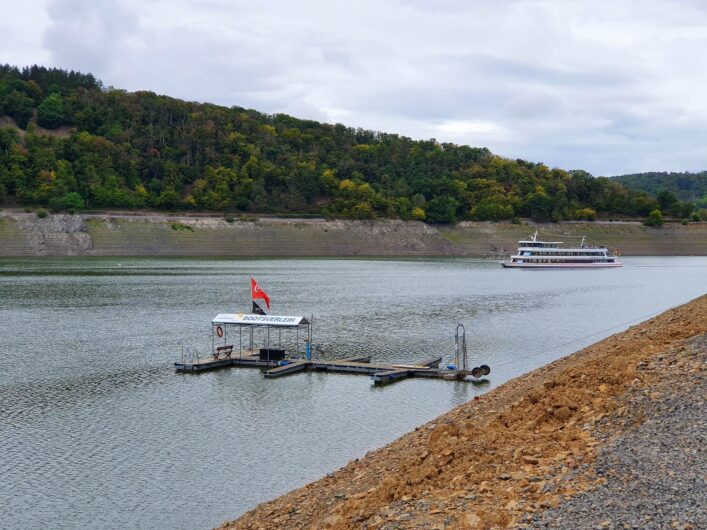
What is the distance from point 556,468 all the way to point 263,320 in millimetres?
28692

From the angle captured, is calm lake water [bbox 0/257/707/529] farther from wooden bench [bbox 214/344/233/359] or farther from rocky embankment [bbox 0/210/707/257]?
rocky embankment [bbox 0/210/707/257]

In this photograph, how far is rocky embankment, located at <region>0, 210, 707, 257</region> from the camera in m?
140

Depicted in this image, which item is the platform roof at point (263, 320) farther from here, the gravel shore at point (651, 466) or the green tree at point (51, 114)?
the green tree at point (51, 114)

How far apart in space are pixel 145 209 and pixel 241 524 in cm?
15111

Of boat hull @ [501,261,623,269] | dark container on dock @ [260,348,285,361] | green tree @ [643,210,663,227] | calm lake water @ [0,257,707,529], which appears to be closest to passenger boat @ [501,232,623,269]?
boat hull @ [501,261,623,269]

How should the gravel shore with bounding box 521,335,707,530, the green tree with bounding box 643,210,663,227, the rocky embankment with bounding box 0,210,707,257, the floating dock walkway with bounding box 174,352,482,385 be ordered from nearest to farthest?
the gravel shore with bounding box 521,335,707,530
the floating dock walkway with bounding box 174,352,482,385
the rocky embankment with bounding box 0,210,707,257
the green tree with bounding box 643,210,663,227

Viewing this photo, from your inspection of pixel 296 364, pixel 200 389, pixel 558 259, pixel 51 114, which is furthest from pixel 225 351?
pixel 51 114

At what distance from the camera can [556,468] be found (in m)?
14.1

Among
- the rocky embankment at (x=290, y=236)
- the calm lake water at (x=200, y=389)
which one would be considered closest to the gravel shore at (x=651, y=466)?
the calm lake water at (x=200, y=389)

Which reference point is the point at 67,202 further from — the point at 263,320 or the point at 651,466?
the point at 651,466

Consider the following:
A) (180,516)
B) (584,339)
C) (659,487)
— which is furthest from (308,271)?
(659,487)

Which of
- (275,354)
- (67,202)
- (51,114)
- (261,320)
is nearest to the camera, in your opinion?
(275,354)

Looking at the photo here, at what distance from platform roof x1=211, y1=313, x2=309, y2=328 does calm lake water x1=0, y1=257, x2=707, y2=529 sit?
3424mm

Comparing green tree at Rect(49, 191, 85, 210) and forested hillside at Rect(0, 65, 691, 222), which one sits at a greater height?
forested hillside at Rect(0, 65, 691, 222)
